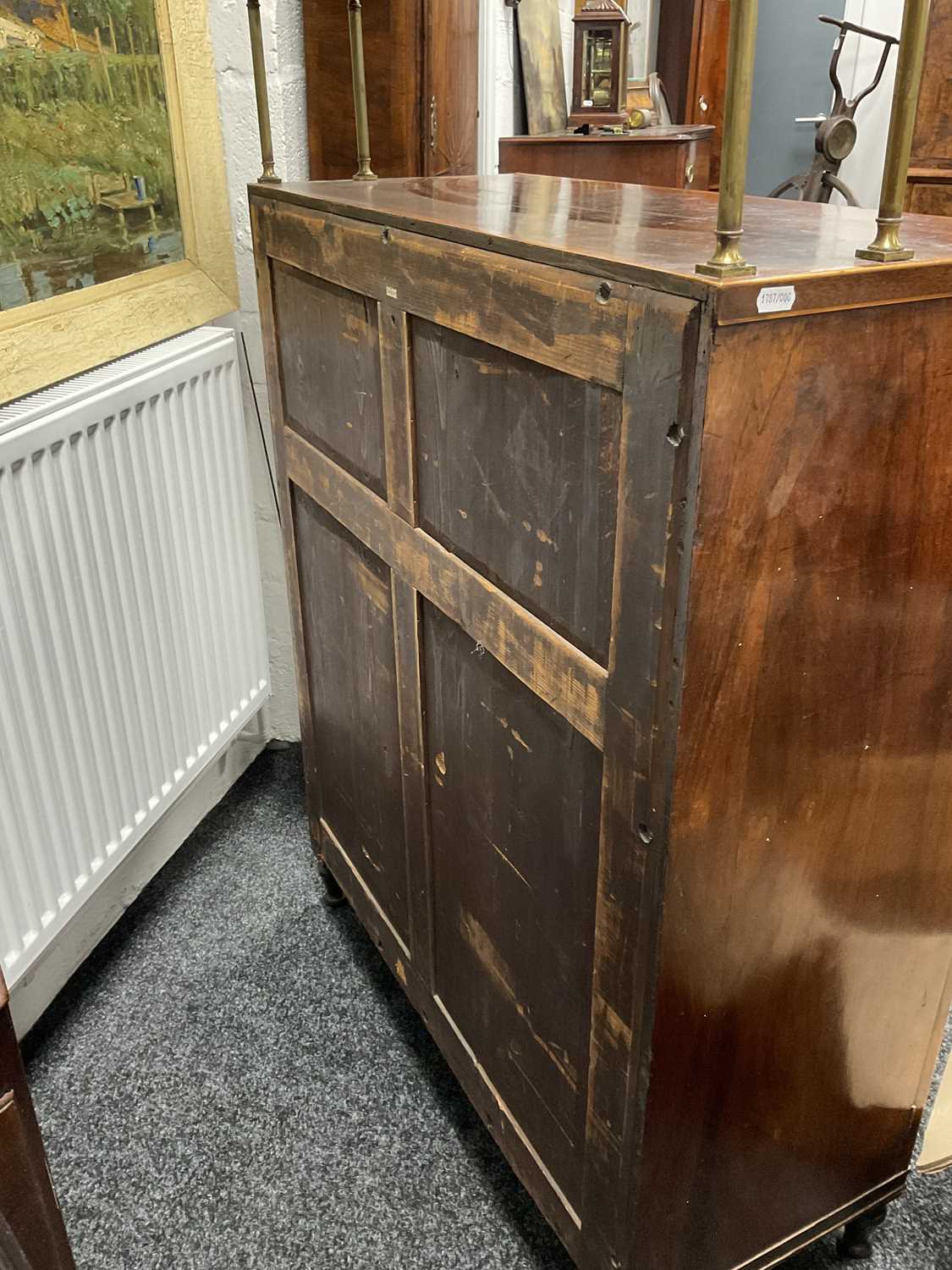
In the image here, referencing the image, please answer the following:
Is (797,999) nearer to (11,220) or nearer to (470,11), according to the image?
(11,220)

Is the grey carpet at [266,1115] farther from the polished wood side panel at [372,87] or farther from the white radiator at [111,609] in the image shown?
the polished wood side panel at [372,87]

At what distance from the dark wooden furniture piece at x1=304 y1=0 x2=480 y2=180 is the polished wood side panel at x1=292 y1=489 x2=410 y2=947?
0.74 metres

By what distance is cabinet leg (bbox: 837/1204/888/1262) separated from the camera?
1.38 m

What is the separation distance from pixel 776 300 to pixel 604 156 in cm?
216

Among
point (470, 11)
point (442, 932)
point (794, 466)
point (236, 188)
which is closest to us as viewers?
point (794, 466)

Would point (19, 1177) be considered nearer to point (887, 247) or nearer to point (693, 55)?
point (887, 247)

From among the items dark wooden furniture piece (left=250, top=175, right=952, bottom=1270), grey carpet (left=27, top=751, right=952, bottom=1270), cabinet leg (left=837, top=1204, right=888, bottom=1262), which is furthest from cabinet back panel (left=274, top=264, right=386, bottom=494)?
cabinet leg (left=837, top=1204, right=888, bottom=1262)

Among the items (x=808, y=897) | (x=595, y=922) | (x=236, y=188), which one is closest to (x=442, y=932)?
(x=595, y=922)

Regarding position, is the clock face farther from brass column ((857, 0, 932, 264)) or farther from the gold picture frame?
brass column ((857, 0, 932, 264))

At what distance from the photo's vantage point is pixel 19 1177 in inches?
34.2

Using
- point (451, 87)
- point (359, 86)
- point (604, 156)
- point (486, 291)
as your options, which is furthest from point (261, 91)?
point (604, 156)

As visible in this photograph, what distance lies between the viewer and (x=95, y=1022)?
5.90 feet

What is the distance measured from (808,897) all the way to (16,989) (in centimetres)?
131

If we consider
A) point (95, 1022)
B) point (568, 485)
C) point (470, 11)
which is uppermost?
point (470, 11)
